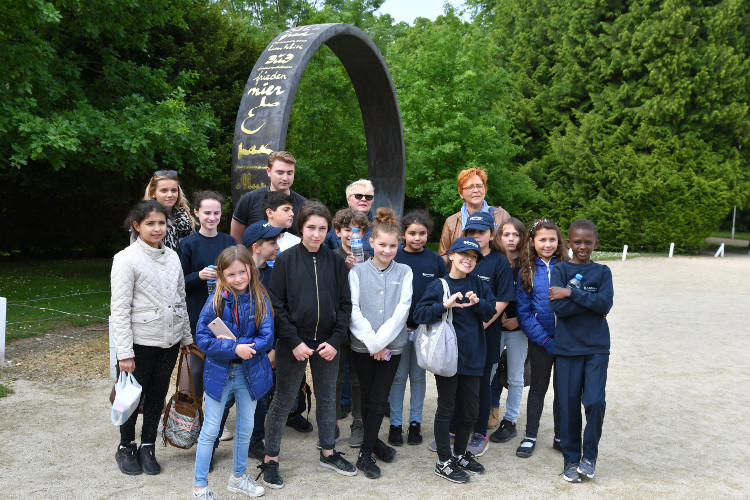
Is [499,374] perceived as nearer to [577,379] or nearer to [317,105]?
[577,379]

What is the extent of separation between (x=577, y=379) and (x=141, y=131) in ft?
24.2

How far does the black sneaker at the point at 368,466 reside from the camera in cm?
378

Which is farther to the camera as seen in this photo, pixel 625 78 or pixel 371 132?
pixel 625 78

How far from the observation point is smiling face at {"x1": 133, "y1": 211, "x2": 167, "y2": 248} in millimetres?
3664

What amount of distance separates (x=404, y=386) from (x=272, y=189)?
Result: 1.82 m

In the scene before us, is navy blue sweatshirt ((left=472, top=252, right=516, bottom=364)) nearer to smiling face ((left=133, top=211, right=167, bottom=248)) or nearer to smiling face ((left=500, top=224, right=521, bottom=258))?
smiling face ((left=500, top=224, right=521, bottom=258))

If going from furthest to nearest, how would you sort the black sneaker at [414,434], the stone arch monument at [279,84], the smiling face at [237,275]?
the stone arch monument at [279,84] → the black sneaker at [414,434] → the smiling face at [237,275]

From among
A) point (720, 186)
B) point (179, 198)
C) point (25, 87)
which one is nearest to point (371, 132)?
point (25, 87)

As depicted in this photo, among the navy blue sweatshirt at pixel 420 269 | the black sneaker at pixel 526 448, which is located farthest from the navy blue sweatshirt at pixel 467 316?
the black sneaker at pixel 526 448

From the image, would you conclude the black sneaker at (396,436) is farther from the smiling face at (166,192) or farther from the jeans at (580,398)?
the smiling face at (166,192)

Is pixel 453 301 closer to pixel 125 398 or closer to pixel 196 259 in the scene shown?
pixel 196 259

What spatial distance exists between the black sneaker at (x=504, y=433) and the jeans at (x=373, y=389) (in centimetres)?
98

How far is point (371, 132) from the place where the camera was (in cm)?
984

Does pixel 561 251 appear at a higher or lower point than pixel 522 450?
higher
